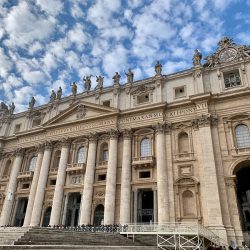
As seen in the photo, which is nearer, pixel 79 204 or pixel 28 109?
pixel 79 204

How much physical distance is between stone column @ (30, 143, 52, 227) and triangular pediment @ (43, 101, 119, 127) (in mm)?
3618

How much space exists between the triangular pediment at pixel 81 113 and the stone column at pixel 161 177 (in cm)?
638

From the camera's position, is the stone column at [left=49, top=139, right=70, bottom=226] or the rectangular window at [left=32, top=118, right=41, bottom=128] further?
the rectangular window at [left=32, top=118, right=41, bottom=128]

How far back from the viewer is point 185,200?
2519cm

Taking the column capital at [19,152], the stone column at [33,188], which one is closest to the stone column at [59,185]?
the stone column at [33,188]

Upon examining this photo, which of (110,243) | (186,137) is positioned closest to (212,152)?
(186,137)

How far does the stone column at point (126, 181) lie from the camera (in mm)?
25672

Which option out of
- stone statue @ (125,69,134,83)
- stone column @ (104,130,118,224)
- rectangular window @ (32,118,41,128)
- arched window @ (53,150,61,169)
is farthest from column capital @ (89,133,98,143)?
rectangular window @ (32,118,41,128)

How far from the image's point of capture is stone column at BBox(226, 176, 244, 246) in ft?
71.3

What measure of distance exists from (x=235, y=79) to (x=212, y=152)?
9429mm

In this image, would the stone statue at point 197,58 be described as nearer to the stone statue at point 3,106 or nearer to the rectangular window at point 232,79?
the rectangular window at point 232,79

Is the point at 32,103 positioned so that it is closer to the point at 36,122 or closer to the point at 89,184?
the point at 36,122

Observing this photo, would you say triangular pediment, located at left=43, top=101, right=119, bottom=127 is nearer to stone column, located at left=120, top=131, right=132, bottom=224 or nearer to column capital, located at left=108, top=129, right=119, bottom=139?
column capital, located at left=108, top=129, right=119, bottom=139

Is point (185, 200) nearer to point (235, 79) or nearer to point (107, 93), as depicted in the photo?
point (235, 79)
